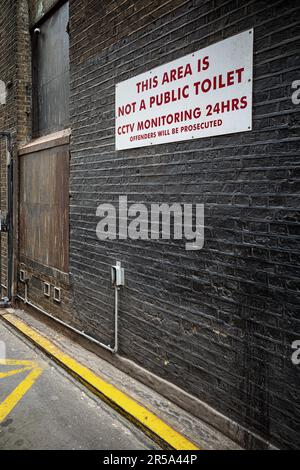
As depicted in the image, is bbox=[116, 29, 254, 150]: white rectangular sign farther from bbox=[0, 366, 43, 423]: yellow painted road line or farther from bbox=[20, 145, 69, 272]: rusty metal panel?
bbox=[0, 366, 43, 423]: yellow painted road line

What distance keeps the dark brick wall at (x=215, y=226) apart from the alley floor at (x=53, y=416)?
0.67 m

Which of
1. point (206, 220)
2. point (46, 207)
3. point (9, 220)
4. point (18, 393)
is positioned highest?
point (46, 207)

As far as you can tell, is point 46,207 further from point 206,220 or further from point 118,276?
point 206,220

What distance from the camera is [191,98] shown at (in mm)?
3875

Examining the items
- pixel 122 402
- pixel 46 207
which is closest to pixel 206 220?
pixel 122 402

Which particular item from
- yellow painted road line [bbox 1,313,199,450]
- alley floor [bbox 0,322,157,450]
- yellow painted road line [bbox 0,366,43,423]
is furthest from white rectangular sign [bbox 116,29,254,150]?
yellow painted road line [bbox 0,366,43,423]

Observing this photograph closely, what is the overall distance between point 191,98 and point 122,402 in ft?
9.72

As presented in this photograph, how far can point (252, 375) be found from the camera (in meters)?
3.39

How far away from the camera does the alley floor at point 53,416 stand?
12.2 feet

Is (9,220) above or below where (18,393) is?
above

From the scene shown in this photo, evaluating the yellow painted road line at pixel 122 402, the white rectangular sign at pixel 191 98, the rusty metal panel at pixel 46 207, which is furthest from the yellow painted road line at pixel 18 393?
the white rectangular sign at pixel 191 98

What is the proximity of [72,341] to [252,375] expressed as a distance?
134 inches
